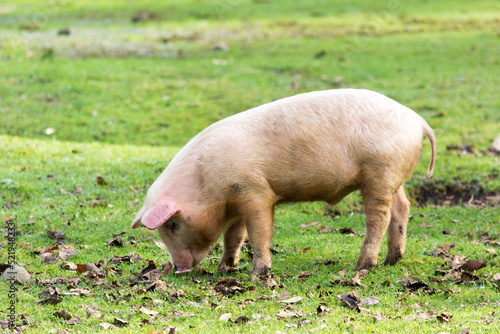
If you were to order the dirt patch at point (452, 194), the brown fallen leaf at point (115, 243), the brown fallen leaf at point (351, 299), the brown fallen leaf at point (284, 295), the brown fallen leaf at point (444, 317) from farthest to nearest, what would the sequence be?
the dirt patch at point (452, 194), the brown fallen leaf at point (115, 243), the brown fallen leaf at point (284, 295), the brown fallen leaf at point (351, 299), the brown fallen leaf at point (444, 317)

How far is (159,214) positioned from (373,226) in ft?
6.89

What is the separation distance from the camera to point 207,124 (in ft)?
42.7

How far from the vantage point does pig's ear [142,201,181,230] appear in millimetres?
5609

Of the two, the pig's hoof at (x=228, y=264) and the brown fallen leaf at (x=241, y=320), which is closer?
the brown fallen leaf at (x=241, y=320)

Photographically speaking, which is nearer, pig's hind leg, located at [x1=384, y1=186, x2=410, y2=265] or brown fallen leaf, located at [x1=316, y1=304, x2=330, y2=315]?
brown fallen leaf, located at [x1=316, y1=304, x2=330, y2=315]

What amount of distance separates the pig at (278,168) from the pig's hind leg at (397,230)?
15.6 inches

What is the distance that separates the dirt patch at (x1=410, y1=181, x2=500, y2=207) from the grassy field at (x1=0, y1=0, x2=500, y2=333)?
0.10 ft

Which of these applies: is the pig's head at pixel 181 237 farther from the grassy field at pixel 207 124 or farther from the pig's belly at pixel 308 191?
the pig's belly at pixel 308 191

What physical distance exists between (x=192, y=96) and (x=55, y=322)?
1031cm

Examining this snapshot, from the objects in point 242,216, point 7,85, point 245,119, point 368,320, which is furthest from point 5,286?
point 7,85

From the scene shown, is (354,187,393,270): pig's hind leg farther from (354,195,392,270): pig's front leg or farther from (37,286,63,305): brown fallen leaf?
(37,286,63,305): brown fallen leaf

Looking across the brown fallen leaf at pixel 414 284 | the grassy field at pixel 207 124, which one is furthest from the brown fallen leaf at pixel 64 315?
the brown fallen leaf at pixel 414 284

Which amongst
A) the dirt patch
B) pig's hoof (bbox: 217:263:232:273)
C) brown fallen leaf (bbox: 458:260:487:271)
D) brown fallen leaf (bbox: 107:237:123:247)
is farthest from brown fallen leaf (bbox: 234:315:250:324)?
the dirt patch

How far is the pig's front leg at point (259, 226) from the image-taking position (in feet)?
19.3
